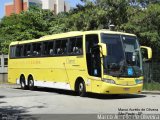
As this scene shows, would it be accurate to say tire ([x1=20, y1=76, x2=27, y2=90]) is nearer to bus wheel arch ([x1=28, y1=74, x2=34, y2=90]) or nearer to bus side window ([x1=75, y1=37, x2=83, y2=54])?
bus wheel arch ([x1=28, y1=74, x2=34, y2=90])

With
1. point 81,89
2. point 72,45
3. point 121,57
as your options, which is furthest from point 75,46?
point 121,57

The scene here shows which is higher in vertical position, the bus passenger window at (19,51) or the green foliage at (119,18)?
the green foliage at (119,18)

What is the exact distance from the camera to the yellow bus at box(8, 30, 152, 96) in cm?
2095

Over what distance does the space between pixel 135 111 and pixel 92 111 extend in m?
1.43

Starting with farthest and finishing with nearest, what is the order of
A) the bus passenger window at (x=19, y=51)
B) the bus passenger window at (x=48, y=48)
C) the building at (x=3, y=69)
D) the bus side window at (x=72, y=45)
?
the building at (x=3, y=69), the bus passenger window at (x=19, y=51), the bus passenger window at (x=48, y=48), the bus side window at (x=72, y=45)

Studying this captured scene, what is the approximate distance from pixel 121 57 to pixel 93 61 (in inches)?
53.7

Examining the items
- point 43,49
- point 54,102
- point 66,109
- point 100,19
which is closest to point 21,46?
point 43,49

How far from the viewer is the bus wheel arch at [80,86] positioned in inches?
883

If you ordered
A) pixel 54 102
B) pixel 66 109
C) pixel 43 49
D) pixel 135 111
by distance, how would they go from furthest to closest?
1. pixel 43 49
2. pixel 54 102
3. pixel 66 109
4. pixel 135 111

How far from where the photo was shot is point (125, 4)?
31656 millimetres

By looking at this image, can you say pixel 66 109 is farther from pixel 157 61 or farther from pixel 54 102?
pixel 157 61

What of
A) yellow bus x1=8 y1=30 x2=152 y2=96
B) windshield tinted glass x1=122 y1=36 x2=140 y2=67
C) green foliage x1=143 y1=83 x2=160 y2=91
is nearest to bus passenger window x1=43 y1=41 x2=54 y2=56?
yellow bus x1=8 y1=30 x2=152 y2=96

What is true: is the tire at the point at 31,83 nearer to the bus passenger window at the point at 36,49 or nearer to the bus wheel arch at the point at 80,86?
the bus passenger window at the point at 36,49

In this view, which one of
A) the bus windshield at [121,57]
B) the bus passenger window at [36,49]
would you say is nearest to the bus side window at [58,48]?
→ the bus passenger window at [36,49]
